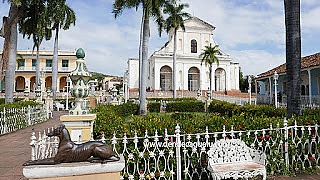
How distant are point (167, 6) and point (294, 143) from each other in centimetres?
1755

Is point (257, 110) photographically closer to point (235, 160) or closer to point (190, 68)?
point (235, 160)

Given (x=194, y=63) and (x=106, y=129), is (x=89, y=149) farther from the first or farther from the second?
(x=194, y=63)

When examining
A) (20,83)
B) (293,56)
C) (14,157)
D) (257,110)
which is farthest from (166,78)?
(14,157)

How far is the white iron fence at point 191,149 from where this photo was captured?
13.9ft

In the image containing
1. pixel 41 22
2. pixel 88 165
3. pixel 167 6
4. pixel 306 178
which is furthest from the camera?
pixel 167 6

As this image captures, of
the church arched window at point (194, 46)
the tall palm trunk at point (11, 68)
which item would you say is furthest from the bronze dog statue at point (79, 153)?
the church arched window at point (194, 46)

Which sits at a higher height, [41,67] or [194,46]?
[194,46]

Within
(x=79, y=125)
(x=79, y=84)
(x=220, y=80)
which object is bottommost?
(x=79, y=125)

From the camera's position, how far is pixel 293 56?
6.67 m

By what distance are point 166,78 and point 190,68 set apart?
434 centimetres

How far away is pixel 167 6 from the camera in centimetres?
2047

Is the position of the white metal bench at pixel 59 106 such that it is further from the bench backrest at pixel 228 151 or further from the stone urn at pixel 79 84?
the bench backrest at pixel 228 151

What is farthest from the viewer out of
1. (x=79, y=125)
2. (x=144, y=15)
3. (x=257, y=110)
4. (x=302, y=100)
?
(x=302, y=100)

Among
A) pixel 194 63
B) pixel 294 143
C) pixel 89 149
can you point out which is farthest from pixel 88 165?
pixel 194 63
